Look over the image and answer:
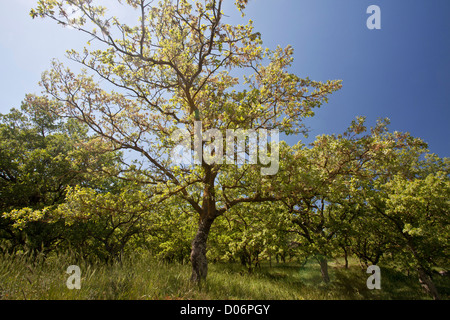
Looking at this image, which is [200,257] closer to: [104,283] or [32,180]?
[104,283]

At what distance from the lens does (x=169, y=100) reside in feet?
35.3

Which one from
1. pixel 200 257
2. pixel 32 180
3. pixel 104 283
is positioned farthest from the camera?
pixel 32 180

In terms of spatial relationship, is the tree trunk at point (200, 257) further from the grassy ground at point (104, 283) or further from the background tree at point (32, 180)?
the background tree at point (32, 180)

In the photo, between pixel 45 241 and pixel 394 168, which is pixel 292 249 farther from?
pixel 45 241

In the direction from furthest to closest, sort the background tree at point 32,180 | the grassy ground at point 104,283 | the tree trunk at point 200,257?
1. the background tree at point 32,180
2. the tree trunk at point 200,257
3. the grassy ground at point 104,283

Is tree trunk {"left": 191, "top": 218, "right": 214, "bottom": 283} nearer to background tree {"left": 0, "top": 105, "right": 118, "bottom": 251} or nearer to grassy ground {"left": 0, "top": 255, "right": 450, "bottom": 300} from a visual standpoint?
grassy ground {"left": 0, "top": 255, "right": 450, "bottom": 300}

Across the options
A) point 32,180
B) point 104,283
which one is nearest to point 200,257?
point 104,283

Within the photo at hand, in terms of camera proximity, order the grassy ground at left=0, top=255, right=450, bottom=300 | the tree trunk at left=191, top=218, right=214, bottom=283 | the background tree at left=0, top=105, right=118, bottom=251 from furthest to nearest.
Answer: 1. the background tree at left=0, top=105, right=118, bottom=251
2. the tree trunk at left=191, top=218, right=214, bottom=283
3. the grassy ground at left=0, top=255, right=450, bottom=300

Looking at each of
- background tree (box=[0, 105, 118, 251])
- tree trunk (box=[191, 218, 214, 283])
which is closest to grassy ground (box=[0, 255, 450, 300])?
tree trunk (box=[191, 218, 214, 283])

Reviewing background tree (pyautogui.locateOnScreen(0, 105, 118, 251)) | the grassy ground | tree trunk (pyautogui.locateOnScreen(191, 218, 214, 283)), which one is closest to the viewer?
the grassy ground

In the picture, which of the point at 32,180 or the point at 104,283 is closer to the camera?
the point at 104,283

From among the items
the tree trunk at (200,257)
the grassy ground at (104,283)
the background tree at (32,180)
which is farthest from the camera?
the background tree at (32,180)

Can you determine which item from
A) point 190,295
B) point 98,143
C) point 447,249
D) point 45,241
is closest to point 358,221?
point 447,249

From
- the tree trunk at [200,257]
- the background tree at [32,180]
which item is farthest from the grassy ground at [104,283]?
the background tree at [32,180]
